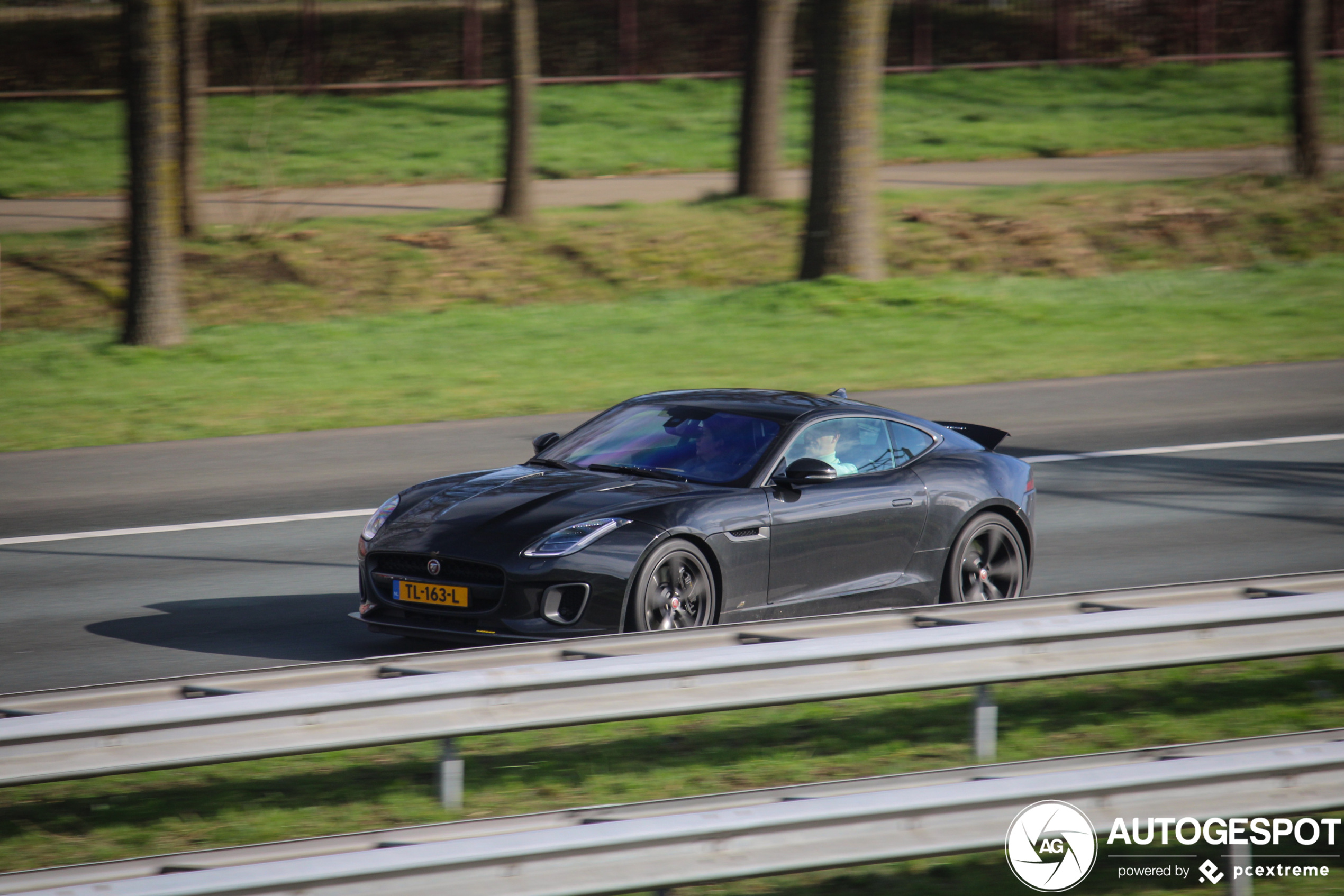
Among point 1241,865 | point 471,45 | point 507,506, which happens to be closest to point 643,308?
point 507,506

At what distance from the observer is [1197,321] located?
21.7 meters

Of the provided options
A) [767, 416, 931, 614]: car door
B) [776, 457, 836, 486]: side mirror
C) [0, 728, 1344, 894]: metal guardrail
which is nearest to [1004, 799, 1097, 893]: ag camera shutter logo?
[0, 728, 1344, 894]: metal guardrail

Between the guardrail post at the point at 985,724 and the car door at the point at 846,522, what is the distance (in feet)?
6.95

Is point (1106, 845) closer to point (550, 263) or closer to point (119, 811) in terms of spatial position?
point (119, 811)

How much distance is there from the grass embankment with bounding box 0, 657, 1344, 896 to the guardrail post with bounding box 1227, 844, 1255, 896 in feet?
0.91

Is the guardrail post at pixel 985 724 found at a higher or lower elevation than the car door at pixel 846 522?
lower

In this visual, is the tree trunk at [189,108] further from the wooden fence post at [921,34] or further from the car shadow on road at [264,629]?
the wooden fence post at [921,34]

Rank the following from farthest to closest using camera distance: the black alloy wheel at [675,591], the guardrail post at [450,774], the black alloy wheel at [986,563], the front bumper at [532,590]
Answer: the black alloy wheel at [986,563], the black alloy wheel at [675,591], the front bumper at [532,590], the guardrail post at [450,774]

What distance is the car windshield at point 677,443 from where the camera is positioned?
27.6 feet

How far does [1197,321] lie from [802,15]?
26.9 metres

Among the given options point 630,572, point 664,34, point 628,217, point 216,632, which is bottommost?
point 216,632

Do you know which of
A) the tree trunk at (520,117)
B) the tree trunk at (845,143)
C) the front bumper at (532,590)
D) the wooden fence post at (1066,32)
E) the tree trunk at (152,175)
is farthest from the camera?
the wooden fence post at (1066,32)

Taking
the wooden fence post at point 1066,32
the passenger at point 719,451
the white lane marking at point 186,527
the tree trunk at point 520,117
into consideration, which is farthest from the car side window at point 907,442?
the wooden fence post at point 1066,32

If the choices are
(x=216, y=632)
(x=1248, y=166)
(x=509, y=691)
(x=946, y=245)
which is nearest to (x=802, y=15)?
(x=1248, y=166)
